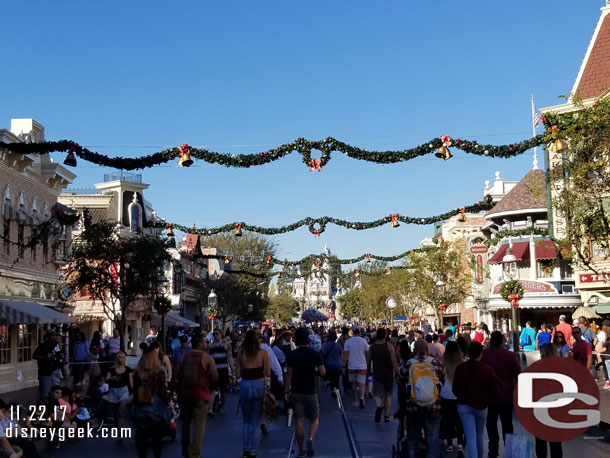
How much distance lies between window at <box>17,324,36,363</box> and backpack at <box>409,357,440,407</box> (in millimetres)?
22066

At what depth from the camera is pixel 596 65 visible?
33312 millimetres

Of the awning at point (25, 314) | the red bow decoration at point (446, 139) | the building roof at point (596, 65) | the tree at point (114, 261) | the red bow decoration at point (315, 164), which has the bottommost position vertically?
the awning at point (25, 314)

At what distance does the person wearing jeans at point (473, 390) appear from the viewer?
959 cm

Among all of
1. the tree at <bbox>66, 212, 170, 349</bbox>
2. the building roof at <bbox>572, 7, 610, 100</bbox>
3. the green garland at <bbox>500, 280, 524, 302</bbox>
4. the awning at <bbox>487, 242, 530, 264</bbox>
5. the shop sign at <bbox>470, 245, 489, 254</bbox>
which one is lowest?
the green garland at <bbox>500, 280, 524, 302</bbox>

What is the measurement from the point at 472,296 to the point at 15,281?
38020 millimetres

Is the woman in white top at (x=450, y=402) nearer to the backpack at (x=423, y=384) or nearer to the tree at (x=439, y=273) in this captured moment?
the backpack at (x=423, y=384)

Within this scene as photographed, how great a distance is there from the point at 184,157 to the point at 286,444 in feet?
28.1

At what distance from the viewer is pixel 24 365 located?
28719 mm

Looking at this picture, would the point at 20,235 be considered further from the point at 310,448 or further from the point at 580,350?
the point at 580,350

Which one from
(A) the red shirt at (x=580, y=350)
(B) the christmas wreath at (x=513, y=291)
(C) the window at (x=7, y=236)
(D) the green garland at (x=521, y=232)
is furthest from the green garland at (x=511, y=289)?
(C) the window at (x=7, y=236)

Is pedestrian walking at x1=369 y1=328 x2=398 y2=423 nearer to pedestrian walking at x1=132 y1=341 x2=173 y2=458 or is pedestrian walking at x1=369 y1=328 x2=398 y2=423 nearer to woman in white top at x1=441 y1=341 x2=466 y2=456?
woman in white top at x1=441 y1=341 x2=466 y2=456

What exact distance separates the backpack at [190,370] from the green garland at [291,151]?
9083 mm

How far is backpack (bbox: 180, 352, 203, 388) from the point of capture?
33.7ft

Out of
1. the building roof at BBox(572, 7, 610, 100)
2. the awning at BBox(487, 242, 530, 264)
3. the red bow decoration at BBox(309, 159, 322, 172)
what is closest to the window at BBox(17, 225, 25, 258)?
the red bow decoration at BBox(309, 159, 322, 172)
